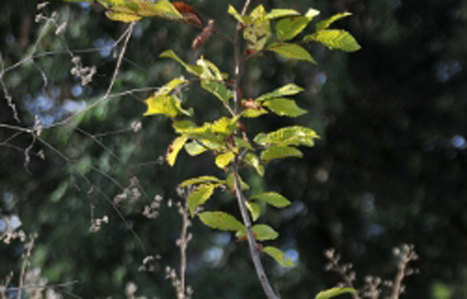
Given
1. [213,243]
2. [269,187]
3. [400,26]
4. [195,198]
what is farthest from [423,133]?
[195,198]

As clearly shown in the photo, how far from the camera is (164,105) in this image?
3.31 feet

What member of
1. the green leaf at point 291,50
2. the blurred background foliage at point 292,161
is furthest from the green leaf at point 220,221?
the blurred background foliage at point 292,161

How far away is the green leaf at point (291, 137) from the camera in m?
1.03

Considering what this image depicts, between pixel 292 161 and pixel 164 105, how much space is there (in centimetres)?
556

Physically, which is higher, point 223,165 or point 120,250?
point 223,165

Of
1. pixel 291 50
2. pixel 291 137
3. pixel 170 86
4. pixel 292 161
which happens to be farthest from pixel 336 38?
pixel 292 161

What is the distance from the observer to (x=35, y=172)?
6371 millimetres

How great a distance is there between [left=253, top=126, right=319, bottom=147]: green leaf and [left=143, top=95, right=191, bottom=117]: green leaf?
5.7 inches

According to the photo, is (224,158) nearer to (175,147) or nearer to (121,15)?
(175,147)

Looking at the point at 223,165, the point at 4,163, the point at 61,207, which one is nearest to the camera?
the point at 223,165

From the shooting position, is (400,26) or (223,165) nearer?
(223,165)

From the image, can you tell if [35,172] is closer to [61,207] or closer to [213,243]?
[61,207]

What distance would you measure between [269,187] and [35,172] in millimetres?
2267

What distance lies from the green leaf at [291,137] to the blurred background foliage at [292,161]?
4.25 m
